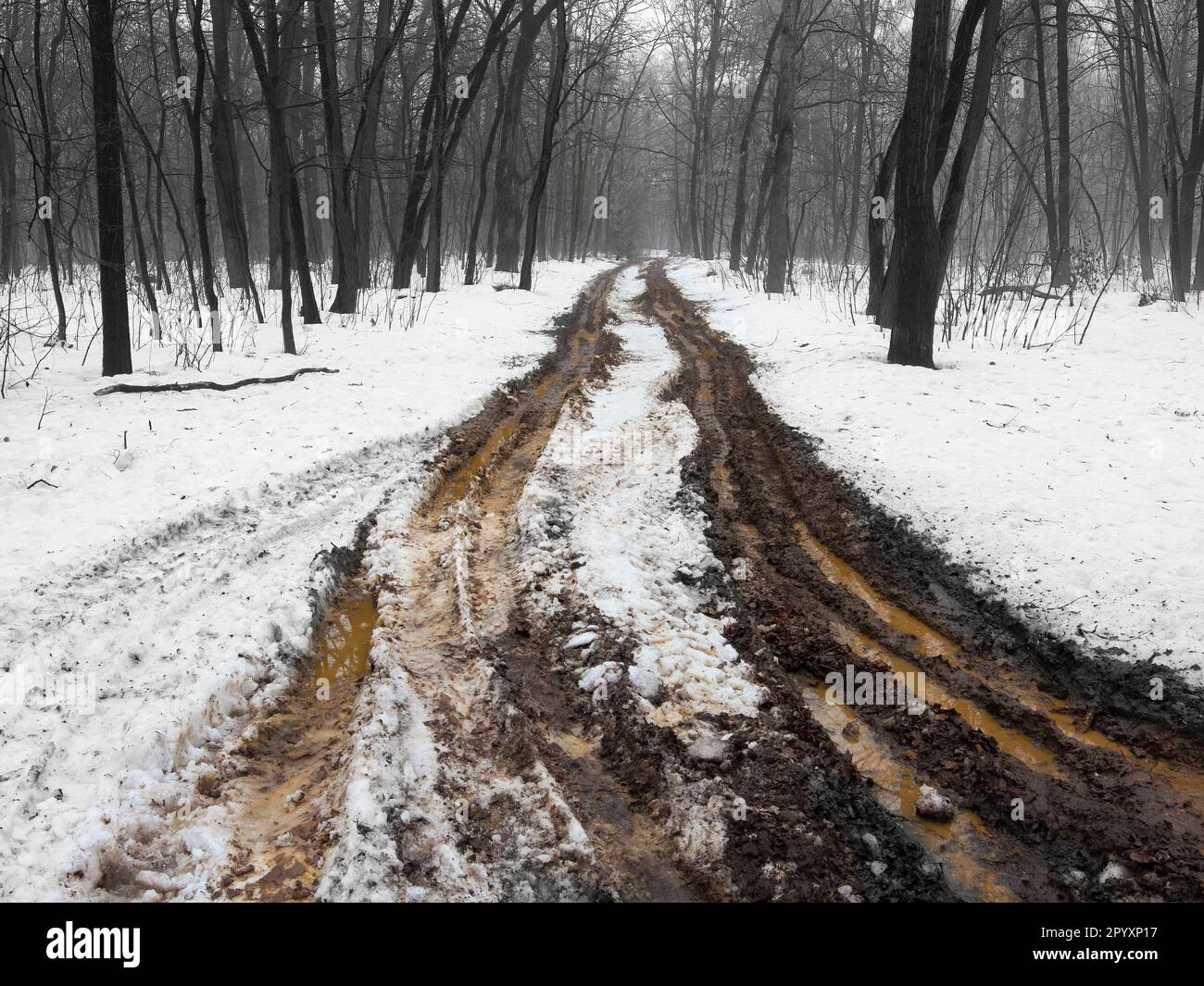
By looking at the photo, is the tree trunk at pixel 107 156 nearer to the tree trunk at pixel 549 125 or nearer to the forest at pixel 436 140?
the forest at pixel 436 140

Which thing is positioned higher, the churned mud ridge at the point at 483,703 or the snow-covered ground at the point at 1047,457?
the snow-covered ground at the point at 1047,457

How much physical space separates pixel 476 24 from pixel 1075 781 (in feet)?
76.7

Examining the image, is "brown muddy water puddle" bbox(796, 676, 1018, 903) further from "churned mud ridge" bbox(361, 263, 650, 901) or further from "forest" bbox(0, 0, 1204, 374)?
"forest" bbox(0, 0, 1204, 374)

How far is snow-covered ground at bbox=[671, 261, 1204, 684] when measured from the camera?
3812mm

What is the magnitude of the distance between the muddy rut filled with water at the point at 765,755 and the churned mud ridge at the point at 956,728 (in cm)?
1

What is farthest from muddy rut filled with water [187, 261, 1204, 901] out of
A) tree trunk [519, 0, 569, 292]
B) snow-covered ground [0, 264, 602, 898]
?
tree trunk [519, 0, 569, 292]

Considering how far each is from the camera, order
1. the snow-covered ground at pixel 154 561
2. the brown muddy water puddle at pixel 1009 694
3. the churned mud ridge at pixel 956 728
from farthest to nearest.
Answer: the brown muddy water puddle at pixel 1009 694 < the snow-covered ground at pixel 154 561 < the churned mud ridge at pixel 956 728

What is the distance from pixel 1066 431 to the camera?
6.34 m

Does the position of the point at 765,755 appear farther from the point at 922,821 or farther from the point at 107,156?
the point at 107,156

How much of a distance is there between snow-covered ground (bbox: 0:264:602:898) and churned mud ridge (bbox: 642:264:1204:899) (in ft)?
7.76

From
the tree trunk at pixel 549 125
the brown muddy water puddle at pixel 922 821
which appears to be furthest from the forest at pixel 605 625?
the tree trunk at pixel 549 125

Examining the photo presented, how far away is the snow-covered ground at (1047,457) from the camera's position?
381 centimetres
